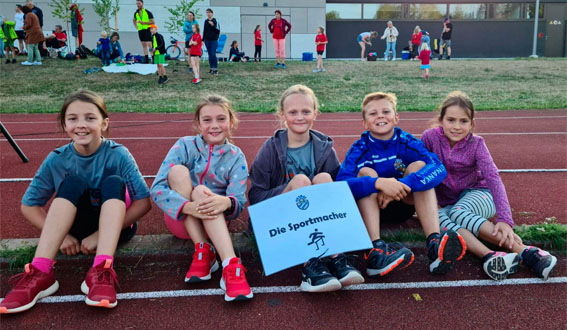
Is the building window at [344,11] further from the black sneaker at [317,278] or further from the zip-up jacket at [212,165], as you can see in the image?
the black sneaker at [317,278]

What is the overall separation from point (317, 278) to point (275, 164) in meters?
0.96

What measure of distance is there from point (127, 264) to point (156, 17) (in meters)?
22.5

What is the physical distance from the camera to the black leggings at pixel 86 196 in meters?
2.54

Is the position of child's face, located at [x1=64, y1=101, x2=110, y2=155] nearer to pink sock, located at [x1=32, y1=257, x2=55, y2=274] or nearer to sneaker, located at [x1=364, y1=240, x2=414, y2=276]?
pink sock, located at [x1=32, y1=257, x2=55, y2=274]

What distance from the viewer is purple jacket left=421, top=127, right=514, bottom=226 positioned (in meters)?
3.06

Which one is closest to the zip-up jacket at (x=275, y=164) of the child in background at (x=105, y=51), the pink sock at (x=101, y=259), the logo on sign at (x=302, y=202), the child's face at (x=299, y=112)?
the child's face at (x=299, y=112)

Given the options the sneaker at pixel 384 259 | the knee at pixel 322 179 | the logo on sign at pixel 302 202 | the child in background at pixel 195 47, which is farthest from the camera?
the child in background at pixel 195 47

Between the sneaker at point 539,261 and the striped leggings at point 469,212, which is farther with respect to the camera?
the striped leggings at point 469,212

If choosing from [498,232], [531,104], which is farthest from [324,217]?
[531,104]

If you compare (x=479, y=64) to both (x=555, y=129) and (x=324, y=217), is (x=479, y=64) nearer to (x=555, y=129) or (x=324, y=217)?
(x=555, y=129)

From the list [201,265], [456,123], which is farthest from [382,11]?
[201,265]

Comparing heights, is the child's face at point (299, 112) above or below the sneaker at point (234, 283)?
above

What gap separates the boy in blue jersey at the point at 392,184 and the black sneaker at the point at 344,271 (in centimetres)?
16

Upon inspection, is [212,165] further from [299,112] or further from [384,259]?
[384,259]
